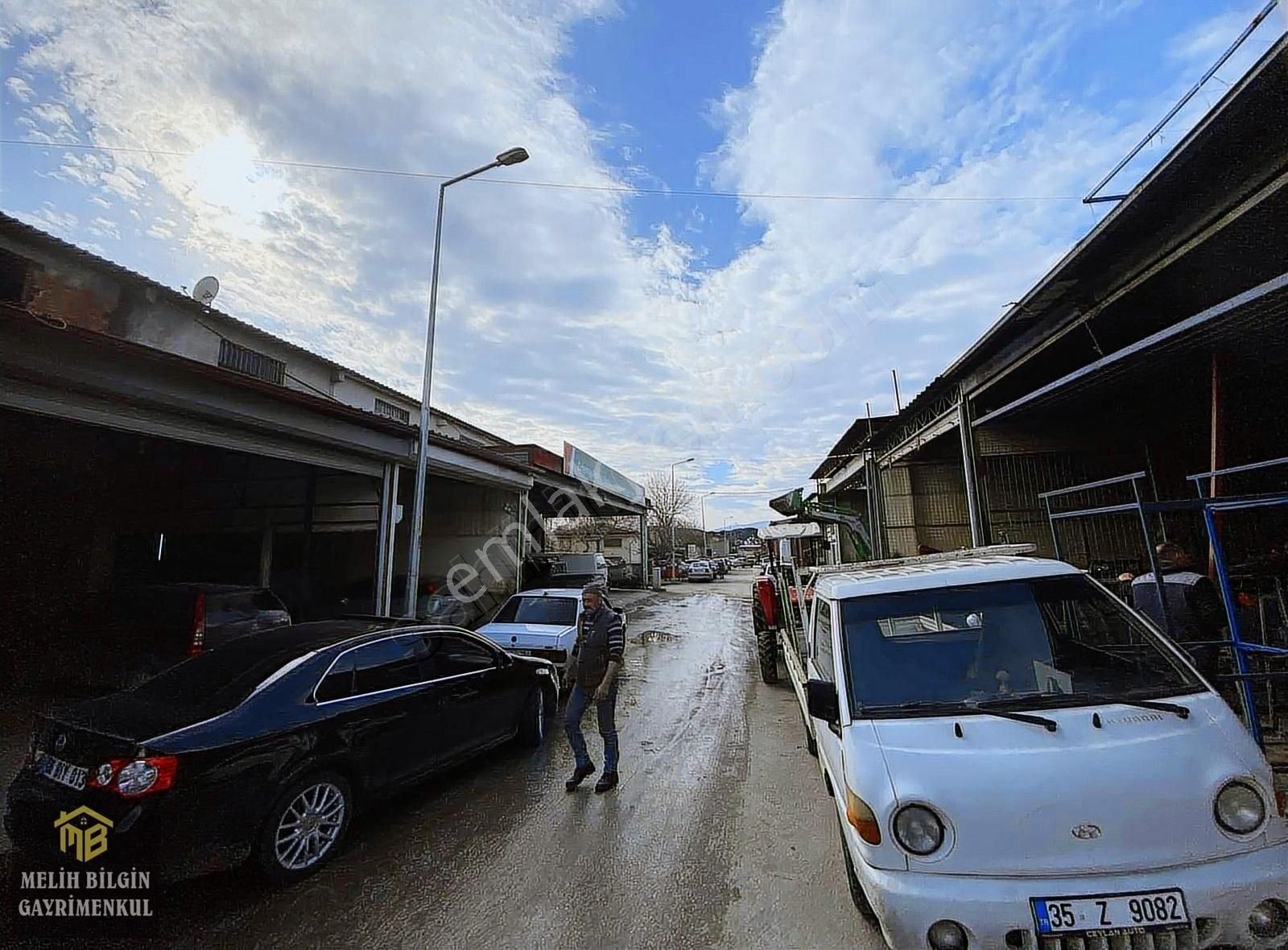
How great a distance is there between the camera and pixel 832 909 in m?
3.05

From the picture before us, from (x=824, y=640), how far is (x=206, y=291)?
53.4ft

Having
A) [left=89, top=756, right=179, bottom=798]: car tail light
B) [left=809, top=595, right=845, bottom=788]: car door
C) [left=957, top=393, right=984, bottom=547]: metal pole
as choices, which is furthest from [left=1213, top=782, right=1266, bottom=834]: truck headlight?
[left=957, top=393, right=984, bottom=547]: metal pole

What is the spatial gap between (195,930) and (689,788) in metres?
3.32

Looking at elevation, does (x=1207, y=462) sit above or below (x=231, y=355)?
below

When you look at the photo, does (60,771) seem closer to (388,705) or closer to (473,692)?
(388,705)

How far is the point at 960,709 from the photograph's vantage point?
9.12ft

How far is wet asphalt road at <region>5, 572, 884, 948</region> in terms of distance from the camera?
Answer: 294 centimetres

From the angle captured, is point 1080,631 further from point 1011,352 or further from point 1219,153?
point 1011,352

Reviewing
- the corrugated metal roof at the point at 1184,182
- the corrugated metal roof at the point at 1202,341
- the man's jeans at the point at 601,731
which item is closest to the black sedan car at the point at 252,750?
the man's jeans at the point at 601,731

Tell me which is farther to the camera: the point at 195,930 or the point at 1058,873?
the point at 195,930

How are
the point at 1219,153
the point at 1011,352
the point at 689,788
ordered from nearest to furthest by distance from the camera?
the point at 1219,153 < the point at 689,788 < the point at 1011,352

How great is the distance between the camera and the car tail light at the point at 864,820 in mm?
2391

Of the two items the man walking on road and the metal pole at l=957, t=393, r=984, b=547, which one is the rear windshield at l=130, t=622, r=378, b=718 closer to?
the man walking on road

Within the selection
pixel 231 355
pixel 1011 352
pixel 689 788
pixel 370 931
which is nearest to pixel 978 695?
pixel 689 788
